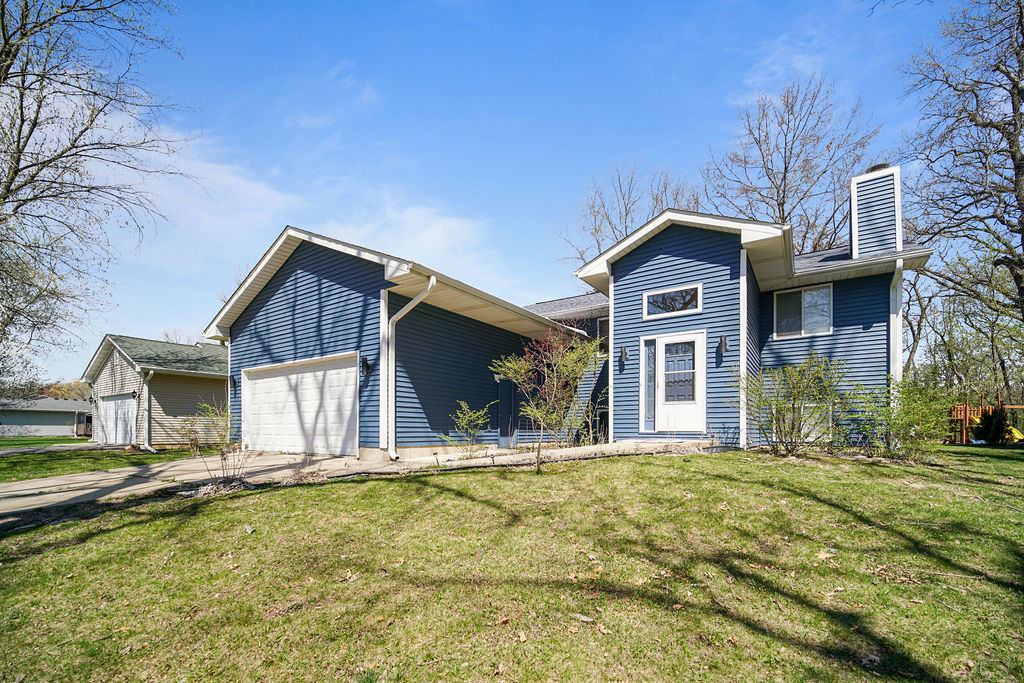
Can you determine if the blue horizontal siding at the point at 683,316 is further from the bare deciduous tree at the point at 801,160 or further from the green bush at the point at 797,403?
the bare deciduous tree at the point at 801,160

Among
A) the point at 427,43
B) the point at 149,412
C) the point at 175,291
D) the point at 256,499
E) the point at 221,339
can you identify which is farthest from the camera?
the point at 175,291

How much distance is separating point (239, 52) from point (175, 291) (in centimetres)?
1140

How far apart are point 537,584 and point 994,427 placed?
16.4m

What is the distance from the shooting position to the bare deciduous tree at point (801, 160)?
19125 millimetres

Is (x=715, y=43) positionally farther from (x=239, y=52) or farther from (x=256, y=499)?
(x=256, y=499)

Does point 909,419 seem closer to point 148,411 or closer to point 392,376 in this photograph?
point 392,376

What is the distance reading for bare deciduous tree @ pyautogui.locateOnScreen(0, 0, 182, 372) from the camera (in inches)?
406

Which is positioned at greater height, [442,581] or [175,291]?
[175,291]

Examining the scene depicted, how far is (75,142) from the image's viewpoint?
466 inches

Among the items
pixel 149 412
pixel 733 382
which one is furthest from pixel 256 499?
pixel 149 412

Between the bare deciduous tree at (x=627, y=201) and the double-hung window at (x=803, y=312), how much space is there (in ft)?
36.7

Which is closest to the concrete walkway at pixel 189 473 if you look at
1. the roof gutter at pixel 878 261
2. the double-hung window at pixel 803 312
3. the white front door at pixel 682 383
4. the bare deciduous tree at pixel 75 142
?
the white front door at pixel 682 383

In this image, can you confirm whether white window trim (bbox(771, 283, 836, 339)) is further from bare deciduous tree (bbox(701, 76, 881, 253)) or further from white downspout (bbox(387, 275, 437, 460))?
bare deciduous tree (bbox(701, 76, 881, 253))

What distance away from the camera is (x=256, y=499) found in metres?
6.33
